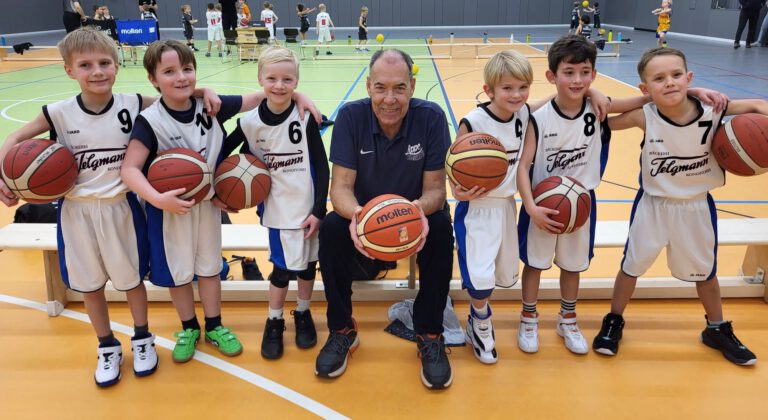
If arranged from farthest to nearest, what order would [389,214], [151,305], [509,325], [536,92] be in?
1. [536,92]
2. [151,305]
3. [509,325]
4. [389,214]

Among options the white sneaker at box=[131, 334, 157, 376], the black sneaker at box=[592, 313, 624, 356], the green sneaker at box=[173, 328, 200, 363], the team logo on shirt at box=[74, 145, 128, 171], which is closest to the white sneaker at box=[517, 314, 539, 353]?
the black sneaker at box=[592, 313, 624, 356]

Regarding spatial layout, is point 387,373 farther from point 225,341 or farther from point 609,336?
point 609,336

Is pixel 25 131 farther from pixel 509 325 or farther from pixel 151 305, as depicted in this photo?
pixel 509 325

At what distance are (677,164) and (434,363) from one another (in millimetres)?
1555

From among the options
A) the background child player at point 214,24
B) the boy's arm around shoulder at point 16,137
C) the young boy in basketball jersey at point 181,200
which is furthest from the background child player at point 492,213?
the background child player at point 214,24

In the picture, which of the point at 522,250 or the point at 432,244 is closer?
the point at 432,244

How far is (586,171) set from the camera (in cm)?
267

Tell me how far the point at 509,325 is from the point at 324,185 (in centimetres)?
137

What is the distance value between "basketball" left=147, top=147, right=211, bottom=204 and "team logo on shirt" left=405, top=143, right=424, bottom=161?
98 centimetres

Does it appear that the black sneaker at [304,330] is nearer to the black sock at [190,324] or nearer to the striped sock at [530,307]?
the black sock at [190,324]

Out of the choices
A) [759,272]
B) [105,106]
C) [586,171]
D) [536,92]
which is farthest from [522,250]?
[536,92]

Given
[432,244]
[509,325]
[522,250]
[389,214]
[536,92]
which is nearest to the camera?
[389,214]

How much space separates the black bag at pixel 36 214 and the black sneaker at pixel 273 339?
94.4 inches

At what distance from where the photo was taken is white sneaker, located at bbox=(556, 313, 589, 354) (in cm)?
276
